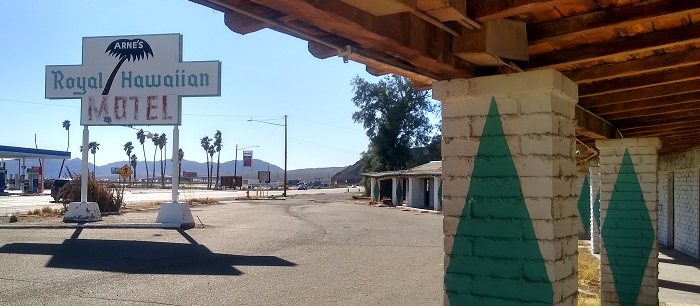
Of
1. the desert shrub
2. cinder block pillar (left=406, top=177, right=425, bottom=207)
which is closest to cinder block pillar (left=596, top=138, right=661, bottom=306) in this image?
the desert shrub

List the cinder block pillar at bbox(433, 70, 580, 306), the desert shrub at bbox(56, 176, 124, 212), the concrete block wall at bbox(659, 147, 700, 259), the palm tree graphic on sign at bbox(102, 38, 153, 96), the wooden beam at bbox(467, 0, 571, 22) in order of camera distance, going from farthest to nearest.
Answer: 1. the desert shrub at bbox(56, 176, 124, 212)
2. the palm tree graphic on sign at bbox(102, 38, 153, 96)
3. the concrete block wall at bbox(659, 147, 700, 259)
4. the cinder block pillar at bbox(433, 70, 580, 306)
5. the wooden beam at bbox(467, 0, 571, 22)

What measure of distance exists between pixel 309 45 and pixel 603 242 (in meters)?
6.96

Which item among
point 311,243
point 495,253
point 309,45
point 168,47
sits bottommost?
point 311,243

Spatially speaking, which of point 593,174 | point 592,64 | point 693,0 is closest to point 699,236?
point 593,174

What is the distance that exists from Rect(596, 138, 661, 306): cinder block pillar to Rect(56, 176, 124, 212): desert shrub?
22.4 metres

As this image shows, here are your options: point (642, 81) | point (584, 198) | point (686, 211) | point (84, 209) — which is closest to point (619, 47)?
point (642, 81)

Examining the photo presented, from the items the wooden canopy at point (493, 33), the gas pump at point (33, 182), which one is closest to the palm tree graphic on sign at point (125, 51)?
the wooden canopy at point (493, 33)

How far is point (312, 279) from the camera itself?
11.3m

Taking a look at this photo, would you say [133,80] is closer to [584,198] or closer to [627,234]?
[584,198]

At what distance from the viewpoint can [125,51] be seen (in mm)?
21422

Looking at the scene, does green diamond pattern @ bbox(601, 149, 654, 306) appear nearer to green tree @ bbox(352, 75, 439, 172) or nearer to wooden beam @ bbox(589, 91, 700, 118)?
wooden beam @ bbox(589, 91, 700, 118)

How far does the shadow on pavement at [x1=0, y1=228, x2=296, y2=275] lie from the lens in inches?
484

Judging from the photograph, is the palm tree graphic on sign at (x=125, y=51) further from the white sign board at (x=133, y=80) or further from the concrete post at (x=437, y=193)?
the concrete post at (x=437, y=193)

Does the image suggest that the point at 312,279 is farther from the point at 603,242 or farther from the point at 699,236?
the point at 699,236
